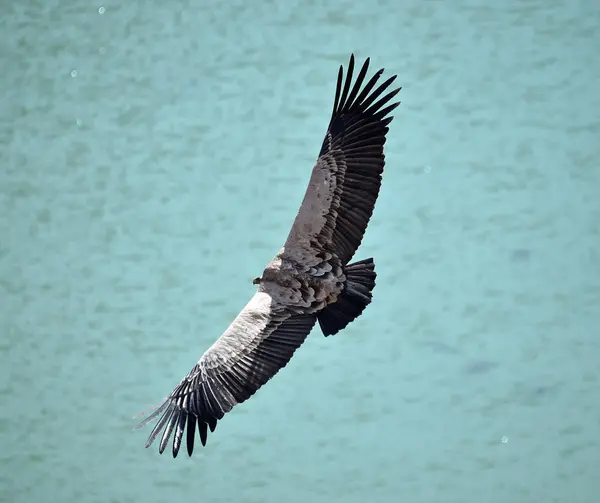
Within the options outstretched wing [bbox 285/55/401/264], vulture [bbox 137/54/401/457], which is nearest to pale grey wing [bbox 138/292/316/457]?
vulture [bbox 137/54/401/457]

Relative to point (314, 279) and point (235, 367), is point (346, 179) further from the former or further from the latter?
point (235, 367)

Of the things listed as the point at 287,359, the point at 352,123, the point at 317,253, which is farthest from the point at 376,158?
the point at 287,359

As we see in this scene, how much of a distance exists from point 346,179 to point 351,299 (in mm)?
589

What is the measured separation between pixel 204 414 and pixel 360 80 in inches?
69.9

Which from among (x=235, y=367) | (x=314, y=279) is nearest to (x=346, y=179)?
(x=314, y=279)

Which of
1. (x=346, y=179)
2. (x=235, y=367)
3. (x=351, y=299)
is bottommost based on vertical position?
(x=235, y=367)

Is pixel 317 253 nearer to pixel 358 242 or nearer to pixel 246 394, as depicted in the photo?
pixel 358 242

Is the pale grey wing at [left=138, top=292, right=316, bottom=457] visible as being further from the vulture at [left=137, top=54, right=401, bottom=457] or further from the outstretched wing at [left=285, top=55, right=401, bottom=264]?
the outstretched wing at [left=285, top=55, right=401, bottom=264]

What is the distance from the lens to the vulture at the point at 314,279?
4.26 meters

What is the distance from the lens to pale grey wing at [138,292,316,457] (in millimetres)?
4195

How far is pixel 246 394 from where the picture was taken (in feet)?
14.0

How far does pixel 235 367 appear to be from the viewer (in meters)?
4.31

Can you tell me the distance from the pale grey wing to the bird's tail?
5.1 inches

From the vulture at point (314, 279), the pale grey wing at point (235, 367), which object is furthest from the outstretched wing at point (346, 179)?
the pale grey wing at point (235, 367)
